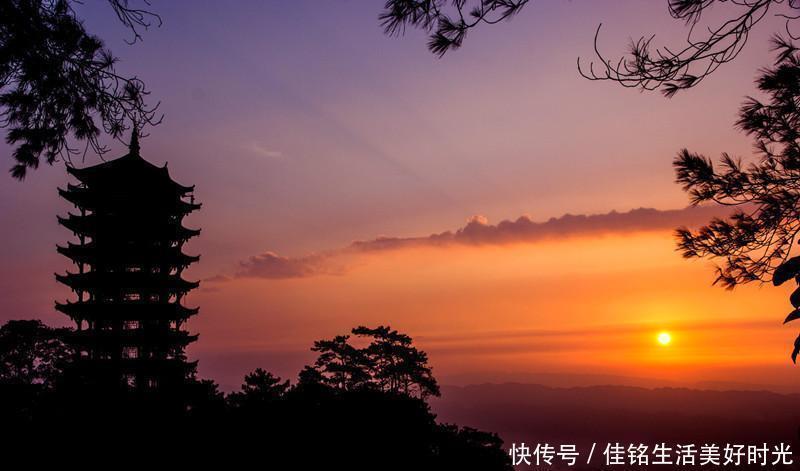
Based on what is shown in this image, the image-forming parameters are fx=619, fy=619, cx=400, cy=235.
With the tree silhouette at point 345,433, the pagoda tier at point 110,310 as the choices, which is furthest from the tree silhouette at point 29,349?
the tree silhouette at point 345,433

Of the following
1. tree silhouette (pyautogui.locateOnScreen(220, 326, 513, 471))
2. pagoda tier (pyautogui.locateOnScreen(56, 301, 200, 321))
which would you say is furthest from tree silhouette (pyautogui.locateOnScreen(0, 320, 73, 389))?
tree silhouette (pyautogui.locateOnScreen(220, 326, 513, 471))

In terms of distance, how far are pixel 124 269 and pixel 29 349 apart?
8.82m

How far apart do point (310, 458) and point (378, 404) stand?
2854 mm

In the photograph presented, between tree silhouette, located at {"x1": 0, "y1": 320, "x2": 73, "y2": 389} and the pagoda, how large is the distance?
491 centimetres

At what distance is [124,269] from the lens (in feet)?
102

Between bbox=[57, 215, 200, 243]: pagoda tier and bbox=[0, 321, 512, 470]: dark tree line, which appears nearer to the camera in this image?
bbox=[0, 321, 512, 470]: dark tree line

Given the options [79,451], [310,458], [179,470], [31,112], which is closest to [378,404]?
[310,458]

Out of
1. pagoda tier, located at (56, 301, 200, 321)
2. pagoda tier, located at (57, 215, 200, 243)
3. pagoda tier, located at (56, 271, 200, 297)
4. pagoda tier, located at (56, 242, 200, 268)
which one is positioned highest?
pagoda tier, located at (57, 215, 200, 243)

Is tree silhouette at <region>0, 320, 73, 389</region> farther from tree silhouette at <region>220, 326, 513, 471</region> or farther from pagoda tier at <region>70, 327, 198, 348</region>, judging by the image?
tree silhouette at <region>220, 326, 513, 471</region>

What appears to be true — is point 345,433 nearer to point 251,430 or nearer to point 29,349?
point 251,430

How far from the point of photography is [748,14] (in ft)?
14.3

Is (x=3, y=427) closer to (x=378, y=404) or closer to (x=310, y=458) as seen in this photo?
(x=310, y=458)

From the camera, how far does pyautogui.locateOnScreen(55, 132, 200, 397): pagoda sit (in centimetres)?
2988

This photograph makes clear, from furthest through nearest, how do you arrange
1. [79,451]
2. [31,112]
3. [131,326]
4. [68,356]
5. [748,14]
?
[68,356] < [131,326] < [79,451] < [31,112] < [748,14]
